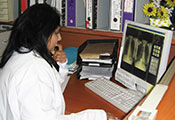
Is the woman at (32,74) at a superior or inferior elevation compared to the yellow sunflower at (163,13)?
inferior

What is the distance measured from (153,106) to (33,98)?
0.52 meters

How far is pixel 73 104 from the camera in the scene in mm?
1228

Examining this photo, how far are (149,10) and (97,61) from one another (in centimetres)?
48

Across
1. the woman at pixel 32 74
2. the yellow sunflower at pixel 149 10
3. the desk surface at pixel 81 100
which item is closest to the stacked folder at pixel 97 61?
the desk surface at pixel 81 100

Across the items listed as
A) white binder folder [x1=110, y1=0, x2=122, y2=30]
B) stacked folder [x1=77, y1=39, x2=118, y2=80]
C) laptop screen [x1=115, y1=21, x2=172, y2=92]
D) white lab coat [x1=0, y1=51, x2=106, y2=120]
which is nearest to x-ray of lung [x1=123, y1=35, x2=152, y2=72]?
laptop screen [x1=115, y1=21, x2=172, y2=92]

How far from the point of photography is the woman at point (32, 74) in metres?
0.90

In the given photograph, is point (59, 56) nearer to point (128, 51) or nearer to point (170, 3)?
point (128, 51)

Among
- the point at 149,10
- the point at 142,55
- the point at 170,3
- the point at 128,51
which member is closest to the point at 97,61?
the point at 128,51

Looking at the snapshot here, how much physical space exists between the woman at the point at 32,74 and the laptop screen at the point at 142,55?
344 mm

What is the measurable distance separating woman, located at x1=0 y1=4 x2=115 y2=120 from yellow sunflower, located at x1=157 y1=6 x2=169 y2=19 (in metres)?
0.70

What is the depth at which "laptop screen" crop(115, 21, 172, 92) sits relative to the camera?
1135 millimetres

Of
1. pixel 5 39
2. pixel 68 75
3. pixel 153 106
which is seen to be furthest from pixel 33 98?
pixel 5 39

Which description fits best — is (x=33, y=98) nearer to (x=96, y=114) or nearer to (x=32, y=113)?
(x=32, y=113)

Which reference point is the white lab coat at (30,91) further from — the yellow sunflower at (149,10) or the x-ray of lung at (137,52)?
the yellow sunflower at (149,10)
